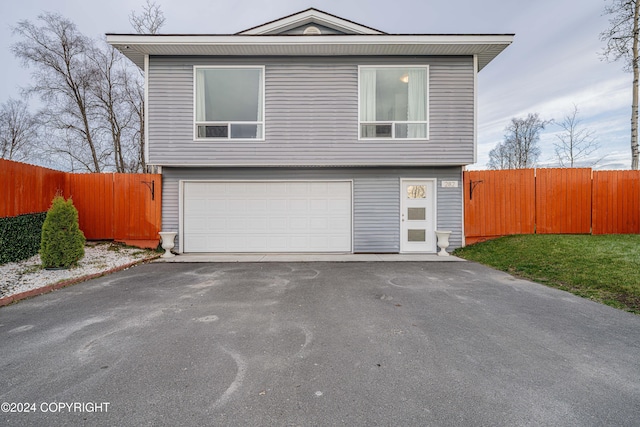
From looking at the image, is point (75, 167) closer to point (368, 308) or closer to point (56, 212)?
point (56, 212)

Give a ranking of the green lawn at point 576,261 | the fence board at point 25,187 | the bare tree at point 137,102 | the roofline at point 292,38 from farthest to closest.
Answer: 1. the bare tree at point 137,102
2. the roofline at point 292,38
3. the fence board at point 25,187
4. the green lawn at point 576,261

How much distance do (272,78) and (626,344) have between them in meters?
8.54

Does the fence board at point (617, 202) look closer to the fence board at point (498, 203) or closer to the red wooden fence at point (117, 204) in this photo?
the fence board at point (498, 203)

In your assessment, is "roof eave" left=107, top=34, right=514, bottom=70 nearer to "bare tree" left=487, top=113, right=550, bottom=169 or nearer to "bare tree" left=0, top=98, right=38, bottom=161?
"bare tree" left=0, top=98, right=38, bottom=161

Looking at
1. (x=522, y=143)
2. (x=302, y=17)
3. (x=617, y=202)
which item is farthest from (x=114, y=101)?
(x=522, y=143)

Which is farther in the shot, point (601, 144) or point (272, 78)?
point (601, 144)

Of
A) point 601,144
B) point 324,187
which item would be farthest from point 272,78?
point 601,144

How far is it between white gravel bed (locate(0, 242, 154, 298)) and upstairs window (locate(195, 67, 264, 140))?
384cm

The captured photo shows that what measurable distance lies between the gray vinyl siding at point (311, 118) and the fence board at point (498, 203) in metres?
1.10

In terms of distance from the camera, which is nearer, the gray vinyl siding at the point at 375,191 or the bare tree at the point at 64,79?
the gray vinyl siding at the point at 375,191

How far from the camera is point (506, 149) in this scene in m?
27.7

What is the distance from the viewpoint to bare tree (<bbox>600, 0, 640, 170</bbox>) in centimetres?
1076

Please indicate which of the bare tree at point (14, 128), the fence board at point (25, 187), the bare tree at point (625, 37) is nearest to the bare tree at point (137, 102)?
the fence board at point (25, 187)

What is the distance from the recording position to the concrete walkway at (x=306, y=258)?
7406 millimetres
